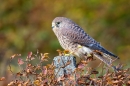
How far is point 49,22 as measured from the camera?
51.0 ft

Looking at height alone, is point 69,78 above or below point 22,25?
below

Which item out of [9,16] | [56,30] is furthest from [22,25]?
[56,30]

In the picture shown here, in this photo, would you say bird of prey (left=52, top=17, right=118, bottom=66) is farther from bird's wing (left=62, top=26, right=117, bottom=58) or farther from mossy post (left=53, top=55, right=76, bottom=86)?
mossy post (left=53, top=55, right=76, bottom=86)

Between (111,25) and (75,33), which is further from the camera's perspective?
(111,25)

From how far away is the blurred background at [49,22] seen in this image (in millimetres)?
14102

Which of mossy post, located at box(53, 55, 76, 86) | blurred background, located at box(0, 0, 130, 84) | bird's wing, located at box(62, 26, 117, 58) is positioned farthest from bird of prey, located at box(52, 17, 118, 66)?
blurred background, located at box(0, 0, 130, 84)

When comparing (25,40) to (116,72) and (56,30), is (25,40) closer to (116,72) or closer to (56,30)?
(56,30)

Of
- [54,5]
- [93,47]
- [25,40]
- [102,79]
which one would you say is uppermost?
[54,5]

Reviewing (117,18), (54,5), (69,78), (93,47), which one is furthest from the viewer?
(54,5)

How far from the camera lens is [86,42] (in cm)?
686

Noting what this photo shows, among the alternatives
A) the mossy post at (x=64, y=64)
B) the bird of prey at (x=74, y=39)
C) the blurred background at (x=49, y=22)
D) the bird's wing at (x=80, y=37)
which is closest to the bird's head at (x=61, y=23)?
the bird of prey at (x=74, y=39)

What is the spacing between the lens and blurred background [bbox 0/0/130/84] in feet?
46.3

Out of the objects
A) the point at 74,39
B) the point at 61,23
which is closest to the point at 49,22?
the point at 61,23

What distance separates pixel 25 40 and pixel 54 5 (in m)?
1.35
